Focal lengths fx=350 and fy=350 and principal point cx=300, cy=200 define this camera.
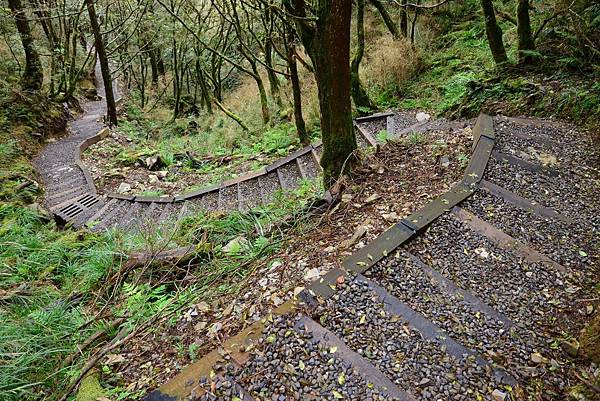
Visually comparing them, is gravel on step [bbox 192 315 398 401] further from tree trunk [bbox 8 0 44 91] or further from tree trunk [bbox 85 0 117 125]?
tree trunk [bbox 8 0 44 91]

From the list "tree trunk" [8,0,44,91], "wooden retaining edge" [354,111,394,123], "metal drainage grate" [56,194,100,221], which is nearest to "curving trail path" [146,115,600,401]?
"wooden retaining edge" [354,111,394,123]

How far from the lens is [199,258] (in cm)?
365

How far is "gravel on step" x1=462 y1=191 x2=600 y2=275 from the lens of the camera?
2.74 m

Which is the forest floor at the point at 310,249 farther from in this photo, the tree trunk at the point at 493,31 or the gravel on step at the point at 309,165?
the tree trunk at the point at 493,31

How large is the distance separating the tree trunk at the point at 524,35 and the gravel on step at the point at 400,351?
5.53 metres

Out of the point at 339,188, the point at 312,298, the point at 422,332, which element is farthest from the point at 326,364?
the point at 339,188

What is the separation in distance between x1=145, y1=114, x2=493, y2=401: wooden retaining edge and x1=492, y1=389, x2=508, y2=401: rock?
105 centimetres

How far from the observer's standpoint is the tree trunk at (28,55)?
10.5 meters

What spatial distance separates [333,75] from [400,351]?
2636 mm

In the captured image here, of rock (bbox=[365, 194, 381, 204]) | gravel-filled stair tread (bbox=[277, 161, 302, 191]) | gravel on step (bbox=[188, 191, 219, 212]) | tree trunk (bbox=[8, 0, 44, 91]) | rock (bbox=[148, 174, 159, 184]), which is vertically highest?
tree trunk (bbox=[8, 0, 44, 91])

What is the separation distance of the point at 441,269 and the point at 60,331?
122 inches

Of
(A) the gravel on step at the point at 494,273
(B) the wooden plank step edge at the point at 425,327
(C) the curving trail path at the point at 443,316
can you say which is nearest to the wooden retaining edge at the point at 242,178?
(C) the curving trail path at the point at 443,316

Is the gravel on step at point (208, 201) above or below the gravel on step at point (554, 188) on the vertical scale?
below

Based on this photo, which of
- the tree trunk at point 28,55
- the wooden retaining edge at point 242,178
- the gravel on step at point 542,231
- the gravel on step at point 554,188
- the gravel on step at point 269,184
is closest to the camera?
the gravel on step at point 542,231
